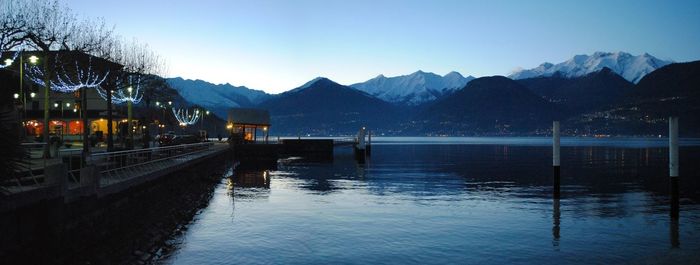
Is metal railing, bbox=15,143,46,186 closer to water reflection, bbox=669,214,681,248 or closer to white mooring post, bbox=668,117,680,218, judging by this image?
water reflection, bbox=669,214,681,248

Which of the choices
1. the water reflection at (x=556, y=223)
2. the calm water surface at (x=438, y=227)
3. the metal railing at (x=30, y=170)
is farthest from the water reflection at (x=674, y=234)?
the metal railing at (x=30, y=170)

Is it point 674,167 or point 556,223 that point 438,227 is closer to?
point 556,223

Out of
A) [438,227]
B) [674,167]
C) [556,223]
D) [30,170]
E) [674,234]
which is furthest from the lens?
[674,167]

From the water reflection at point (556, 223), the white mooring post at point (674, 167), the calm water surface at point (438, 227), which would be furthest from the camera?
the white mooring post at point (674, 167)

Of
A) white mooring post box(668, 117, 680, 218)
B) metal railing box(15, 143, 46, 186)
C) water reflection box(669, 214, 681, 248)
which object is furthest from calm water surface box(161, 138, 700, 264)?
metal railing box(15, 143, 46, 186)

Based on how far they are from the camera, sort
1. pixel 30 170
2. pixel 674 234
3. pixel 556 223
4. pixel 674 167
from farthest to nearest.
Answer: pixel 674 167, pixel 556 223, pixel 674 234, pixel 30 170

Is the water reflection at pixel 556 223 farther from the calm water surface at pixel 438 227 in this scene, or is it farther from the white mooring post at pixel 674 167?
the white mooring post at pixel 674 167

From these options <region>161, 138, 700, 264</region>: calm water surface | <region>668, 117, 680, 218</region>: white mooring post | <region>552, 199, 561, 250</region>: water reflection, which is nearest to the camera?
<region>161, 138, 700, 264</region>: calm water surface

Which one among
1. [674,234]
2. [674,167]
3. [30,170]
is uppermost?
[30,170]

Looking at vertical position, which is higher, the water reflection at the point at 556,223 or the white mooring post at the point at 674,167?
the white mooring post at the point at 674,167

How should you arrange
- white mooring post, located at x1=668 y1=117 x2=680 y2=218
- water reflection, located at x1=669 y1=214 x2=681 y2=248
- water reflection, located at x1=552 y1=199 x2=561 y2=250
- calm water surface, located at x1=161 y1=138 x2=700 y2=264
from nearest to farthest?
calm water surface, located at x1=161 y1=138 x2=700 y2=264 → water reflection, located at x1=669 y1=214 x2=681 y2=248 → water reflection, located at x1=552 y1=199 x2=561 y2=250 → white mooring post, located at x1=668 y1=117 x2=680 y2=218

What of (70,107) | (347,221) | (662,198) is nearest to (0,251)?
(347,221)

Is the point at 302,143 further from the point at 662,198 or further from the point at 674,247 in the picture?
the point at 674,247

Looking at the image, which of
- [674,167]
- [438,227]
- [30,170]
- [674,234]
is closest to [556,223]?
[674,234]
